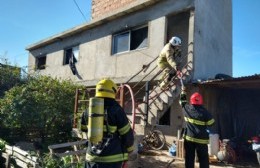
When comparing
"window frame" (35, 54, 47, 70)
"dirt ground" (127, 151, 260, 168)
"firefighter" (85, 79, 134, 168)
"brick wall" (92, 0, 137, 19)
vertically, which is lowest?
"dirt ground" (127, 151, 260, 168)

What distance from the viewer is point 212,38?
12.6 meters

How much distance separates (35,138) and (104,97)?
7.98 meters

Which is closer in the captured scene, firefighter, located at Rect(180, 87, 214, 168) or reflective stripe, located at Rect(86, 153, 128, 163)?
reflective stripe, located at Rect(86, 153, 128, 163)

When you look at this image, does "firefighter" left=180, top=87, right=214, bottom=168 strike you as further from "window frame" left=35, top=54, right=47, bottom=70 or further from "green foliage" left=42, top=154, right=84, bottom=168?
"window frame" left=35, top=54, right=47, bottom=70

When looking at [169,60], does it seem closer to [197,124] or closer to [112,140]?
[197,124]

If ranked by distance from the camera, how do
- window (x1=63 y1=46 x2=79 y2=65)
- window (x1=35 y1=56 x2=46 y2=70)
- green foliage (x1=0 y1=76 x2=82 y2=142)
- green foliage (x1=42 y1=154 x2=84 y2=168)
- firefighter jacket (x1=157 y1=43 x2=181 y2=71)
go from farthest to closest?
window (x1=35 y1=56 x2=46 y2=70) → window (x1=63 y1=46 x2=79 y2=65) → green foliage (x1=0 y1=76 x2=82 y2=142) → firefighter jacket (x1=157 y1=43 x2=181 y2=71) → green foliage (x1=42 y1=154 x2=84 y2=168)

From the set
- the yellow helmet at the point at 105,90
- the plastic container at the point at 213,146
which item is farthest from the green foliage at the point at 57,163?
the plastic container at the point at 213,146

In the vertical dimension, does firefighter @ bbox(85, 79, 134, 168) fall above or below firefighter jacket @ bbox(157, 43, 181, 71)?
below

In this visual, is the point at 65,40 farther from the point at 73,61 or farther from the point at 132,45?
the point at 132,45

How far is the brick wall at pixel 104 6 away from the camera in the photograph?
15195 millimetres

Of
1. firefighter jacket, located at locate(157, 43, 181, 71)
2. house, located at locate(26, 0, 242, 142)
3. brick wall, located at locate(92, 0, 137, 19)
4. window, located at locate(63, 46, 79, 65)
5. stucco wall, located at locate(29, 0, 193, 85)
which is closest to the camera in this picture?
firefighter jacket, located at locate(157, 43, 181, 71)

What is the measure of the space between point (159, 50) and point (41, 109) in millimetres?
5033

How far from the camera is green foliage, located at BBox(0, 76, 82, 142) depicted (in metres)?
10.5

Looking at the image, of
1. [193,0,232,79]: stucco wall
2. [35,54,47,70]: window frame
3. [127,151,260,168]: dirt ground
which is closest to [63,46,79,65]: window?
[35,54,47,70]: window frame
